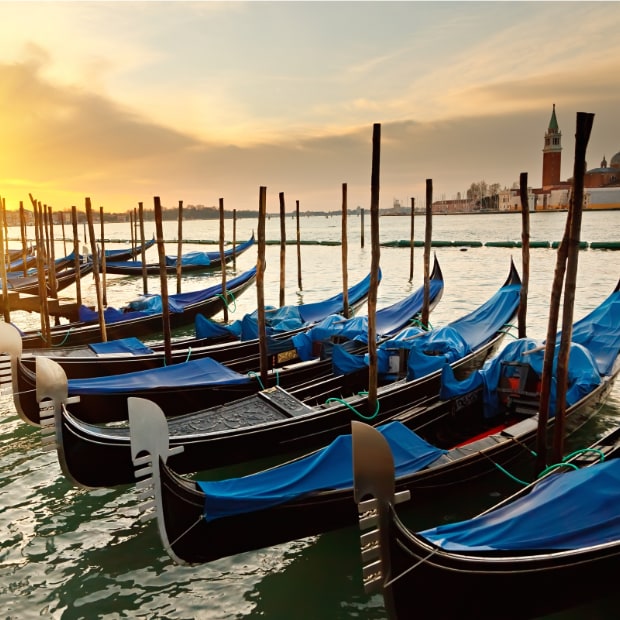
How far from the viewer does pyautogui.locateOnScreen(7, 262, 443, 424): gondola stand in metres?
4.99

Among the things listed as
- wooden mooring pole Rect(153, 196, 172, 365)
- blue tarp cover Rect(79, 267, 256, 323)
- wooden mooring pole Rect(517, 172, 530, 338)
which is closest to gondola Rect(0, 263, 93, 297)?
blue tarp cover Rect(79, 267, 256, 323)

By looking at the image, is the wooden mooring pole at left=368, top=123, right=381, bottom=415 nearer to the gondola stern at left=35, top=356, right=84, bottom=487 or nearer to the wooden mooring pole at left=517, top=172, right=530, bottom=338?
the gondola stern at left=35, top=356, right=84, bottom=487

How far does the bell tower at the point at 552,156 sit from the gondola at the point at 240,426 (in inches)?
→ 3541

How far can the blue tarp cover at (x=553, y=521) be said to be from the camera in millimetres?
2592

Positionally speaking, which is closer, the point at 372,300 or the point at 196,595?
the point at 196,595

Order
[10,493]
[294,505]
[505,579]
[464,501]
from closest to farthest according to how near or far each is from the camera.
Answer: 1. [505,579]
2. [294,505]
3. [464,501]
4. [10,493]

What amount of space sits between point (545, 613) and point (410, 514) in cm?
125

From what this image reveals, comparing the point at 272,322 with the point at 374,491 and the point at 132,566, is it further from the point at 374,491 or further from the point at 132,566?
the point at 374,491

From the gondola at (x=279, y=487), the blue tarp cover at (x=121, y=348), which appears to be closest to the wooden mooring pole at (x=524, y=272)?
the gondola at (x=279, y=487)

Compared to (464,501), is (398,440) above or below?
above

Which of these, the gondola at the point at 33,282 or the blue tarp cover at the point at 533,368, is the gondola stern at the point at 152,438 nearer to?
the blue tarp cover at the point at 533,368

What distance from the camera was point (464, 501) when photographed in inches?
161

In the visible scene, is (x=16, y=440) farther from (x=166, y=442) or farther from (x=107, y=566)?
(x=166, y=442)

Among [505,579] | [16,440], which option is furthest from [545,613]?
[16,440]
